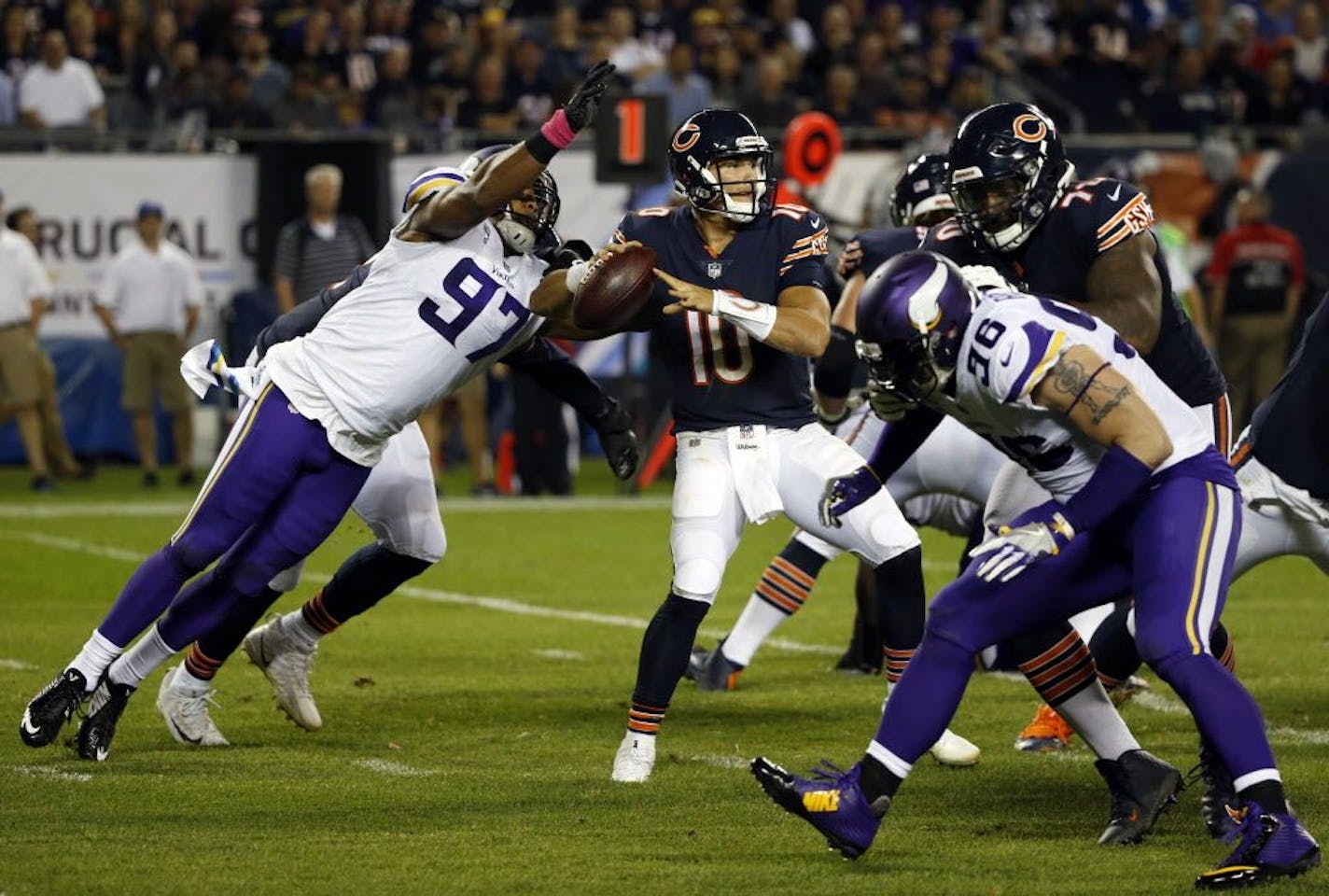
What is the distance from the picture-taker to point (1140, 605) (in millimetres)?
4715

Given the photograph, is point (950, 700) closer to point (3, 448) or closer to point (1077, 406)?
point (1077, 406)

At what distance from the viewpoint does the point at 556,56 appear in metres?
16.9

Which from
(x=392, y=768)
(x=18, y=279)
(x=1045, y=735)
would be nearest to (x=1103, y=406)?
(x=1045, y=735)

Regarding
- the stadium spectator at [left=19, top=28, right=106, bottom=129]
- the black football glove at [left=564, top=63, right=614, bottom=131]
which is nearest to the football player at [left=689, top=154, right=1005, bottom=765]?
the black football glove at [left=564, top=63, right=614, bottom=131]

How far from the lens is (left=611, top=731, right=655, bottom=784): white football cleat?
5.66 metres

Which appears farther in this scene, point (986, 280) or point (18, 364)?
point (18, 364)

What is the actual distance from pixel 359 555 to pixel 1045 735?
2.09 meters

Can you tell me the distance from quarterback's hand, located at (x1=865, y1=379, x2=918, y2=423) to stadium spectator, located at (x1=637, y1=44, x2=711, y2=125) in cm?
1088

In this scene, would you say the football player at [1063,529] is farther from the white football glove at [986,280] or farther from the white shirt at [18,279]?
the white shirt at [18,279]

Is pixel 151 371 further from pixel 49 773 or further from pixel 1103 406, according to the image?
pixel 1103 406

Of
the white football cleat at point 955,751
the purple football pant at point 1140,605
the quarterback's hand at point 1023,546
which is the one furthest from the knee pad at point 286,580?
the quarterback's hand at point 1023,546

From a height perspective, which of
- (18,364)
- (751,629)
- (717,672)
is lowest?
(18,364)

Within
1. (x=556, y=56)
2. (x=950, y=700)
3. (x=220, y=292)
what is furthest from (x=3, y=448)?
(x=950, y=700)

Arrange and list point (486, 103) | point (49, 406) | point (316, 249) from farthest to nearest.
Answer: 1. point (486, 103)
2. point (49, 406)
3. point (316, 249)
